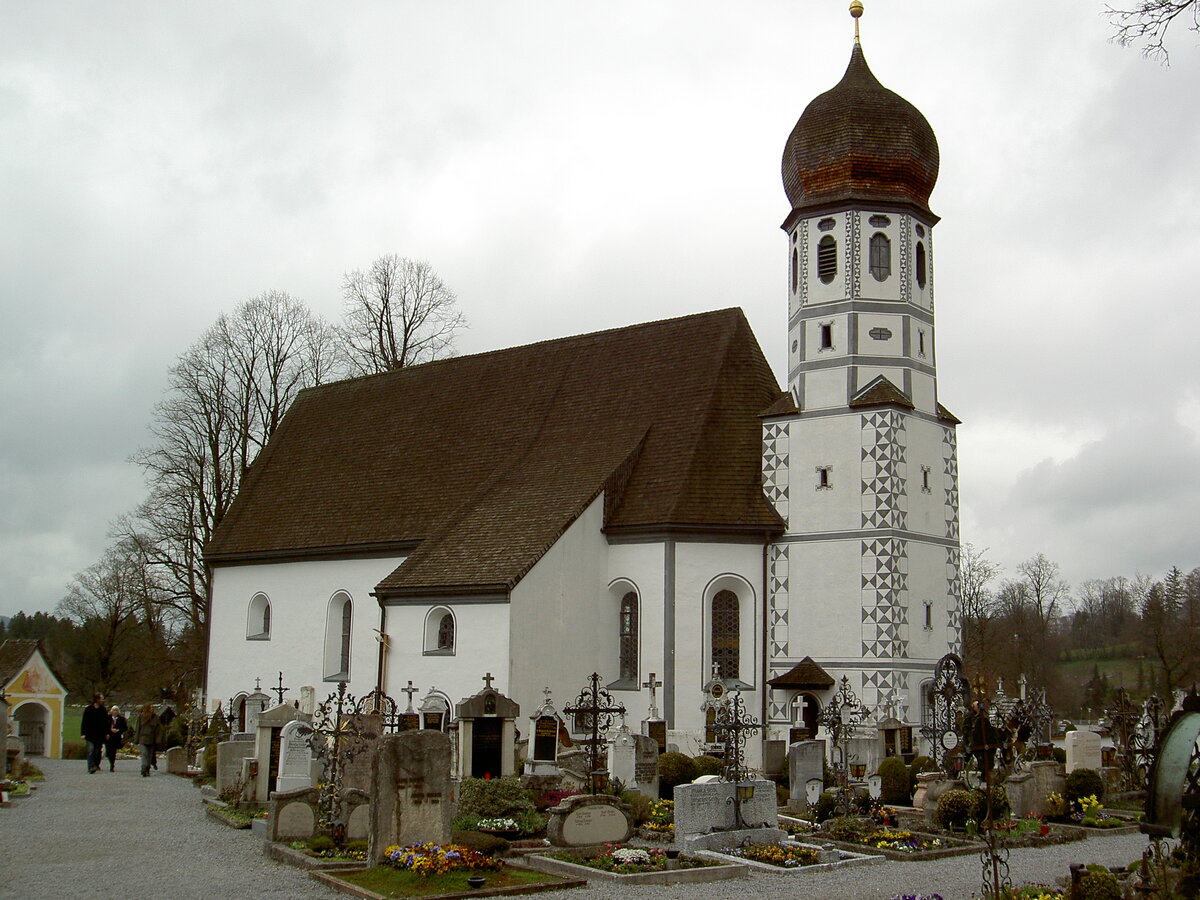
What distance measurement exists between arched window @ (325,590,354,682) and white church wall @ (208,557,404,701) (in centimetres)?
15

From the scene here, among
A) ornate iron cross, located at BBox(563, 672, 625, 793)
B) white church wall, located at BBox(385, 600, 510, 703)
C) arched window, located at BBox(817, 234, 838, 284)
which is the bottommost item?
ornate iron cross, located at BBox(563, 672, 625, 793)

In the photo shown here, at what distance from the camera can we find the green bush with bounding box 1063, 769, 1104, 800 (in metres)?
17.9

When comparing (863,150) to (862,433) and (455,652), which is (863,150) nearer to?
(862,433)

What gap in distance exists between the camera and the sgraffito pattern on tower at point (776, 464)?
25594 mm

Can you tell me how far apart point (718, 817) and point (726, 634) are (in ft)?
34.5

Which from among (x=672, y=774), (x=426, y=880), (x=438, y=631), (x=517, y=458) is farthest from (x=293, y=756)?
(x=517, y=458)

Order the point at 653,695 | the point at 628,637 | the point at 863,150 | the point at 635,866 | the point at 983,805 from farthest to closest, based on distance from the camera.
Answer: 1. the point at 628,637
2. the point at 863,150
3. the point at 653,695
4. the point at 983,805
5. the point at 635,866

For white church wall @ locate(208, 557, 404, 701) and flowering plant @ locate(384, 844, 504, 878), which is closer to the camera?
flowering plant @ locate(384, 844, 504, 878)

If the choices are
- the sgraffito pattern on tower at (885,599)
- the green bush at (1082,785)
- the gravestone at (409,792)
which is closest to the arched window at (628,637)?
the sgraffito pattern on tower at (885,599)

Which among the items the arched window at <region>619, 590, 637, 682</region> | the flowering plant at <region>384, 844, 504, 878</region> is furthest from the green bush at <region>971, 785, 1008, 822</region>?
the arched window at <region>619, 590, 637, 682</region>

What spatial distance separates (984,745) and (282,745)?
10.4 meters

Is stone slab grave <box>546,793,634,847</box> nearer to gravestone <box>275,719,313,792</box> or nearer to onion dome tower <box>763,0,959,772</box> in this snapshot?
gravestone <box>275,719,313,792</box>

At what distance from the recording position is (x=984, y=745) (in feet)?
37.8

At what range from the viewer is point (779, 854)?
14.2 meters
